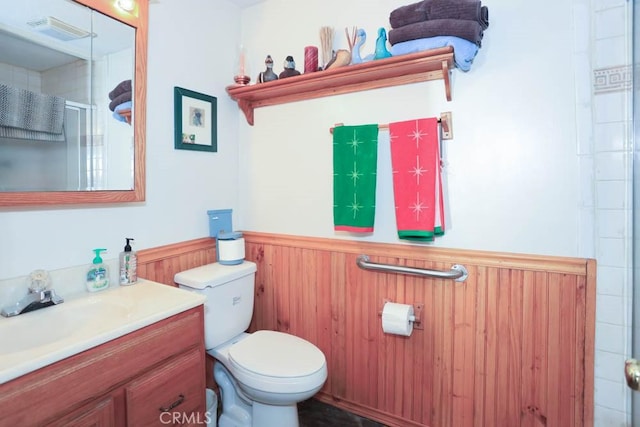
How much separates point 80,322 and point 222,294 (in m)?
0.62

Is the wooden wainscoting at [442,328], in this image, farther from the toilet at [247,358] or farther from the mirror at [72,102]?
the mirror at [72,102]

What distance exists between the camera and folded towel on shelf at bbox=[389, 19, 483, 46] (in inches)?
53.9

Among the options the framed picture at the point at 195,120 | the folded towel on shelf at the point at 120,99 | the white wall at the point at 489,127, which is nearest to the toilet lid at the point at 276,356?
the white wall at the point at 489,127

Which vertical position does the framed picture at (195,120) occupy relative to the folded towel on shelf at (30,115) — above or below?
above

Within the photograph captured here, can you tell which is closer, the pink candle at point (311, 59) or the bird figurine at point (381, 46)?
the bird figurine at point (381, 46)

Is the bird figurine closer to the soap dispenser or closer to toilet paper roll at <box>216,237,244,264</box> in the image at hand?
toilet paper roll at <box>216,237,244,264</box>

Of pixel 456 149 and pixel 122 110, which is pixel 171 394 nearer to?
pixel 122 110

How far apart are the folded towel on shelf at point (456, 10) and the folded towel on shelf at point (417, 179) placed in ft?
1.32

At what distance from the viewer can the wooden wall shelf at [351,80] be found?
1.50m

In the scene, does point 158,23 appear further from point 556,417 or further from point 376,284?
point 556,417

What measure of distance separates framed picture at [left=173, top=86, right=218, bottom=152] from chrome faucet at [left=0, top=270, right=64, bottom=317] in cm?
85

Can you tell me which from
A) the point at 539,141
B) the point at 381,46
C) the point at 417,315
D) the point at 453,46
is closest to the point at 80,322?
the point at 417,315

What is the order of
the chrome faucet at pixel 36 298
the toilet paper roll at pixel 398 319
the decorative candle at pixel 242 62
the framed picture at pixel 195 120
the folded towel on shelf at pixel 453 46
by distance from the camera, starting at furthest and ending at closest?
the decorative candle at pixel 242 62, the framed picture at pixel 195 120, the toilet paper roll at pixel 398 319, the folded towel on shelf at pixel 453 46, the chrome faucet at pixel 36 298

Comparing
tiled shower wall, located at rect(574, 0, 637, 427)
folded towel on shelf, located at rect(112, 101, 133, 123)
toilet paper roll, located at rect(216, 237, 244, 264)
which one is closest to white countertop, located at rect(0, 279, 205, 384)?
toilet paper roll, located at rect(216, 237, 244, 264)
